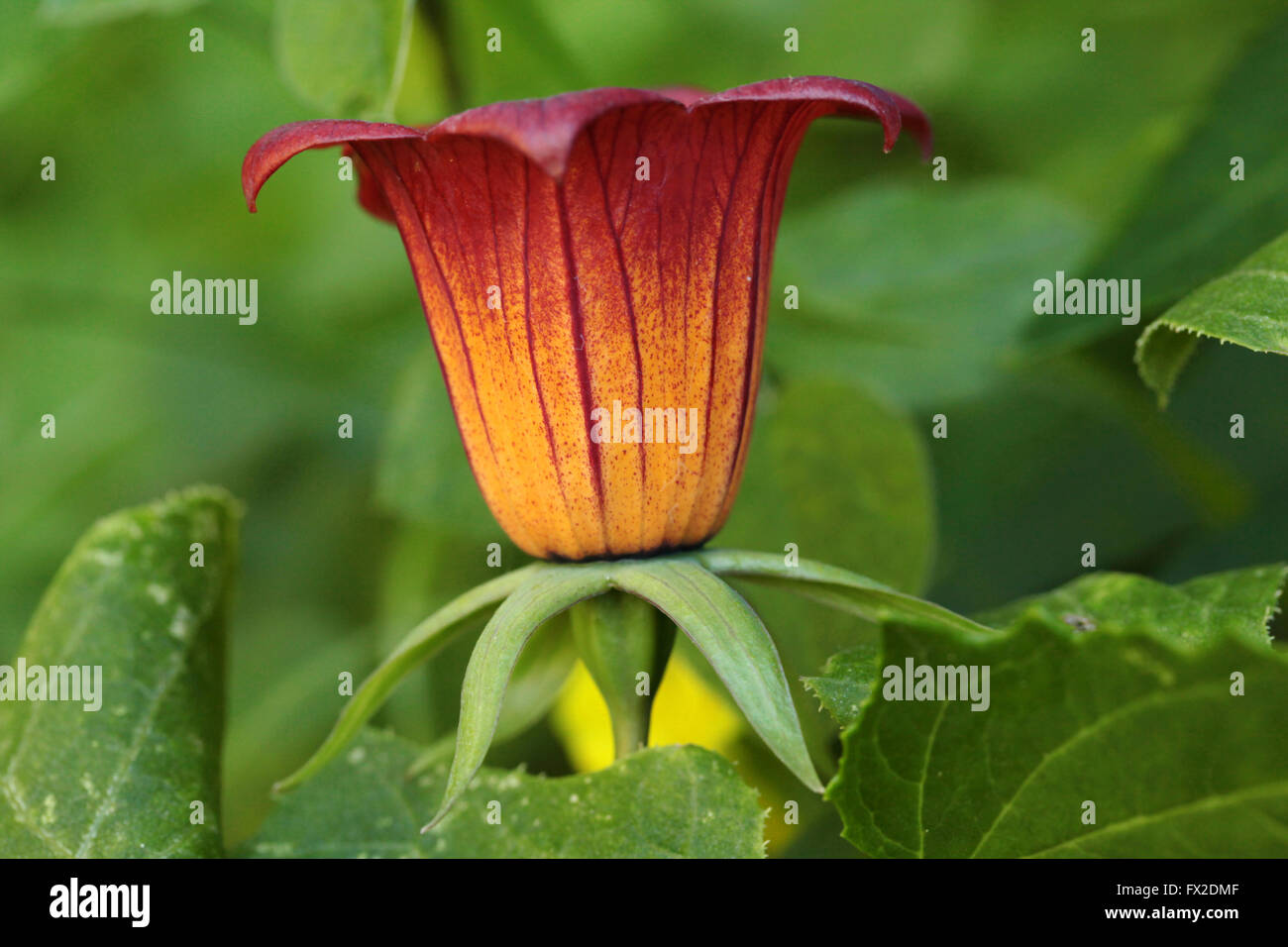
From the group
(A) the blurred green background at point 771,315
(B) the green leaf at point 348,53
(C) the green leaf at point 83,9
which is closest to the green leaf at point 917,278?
(A) the blurred green background at point 771,315

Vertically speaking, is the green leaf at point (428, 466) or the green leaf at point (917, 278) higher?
the green leaf at point (917, 278)

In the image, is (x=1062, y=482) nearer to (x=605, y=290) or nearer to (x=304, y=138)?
(x=605, y=290)

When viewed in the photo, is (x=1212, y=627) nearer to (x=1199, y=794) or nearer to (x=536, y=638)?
(x=1199, y=794)

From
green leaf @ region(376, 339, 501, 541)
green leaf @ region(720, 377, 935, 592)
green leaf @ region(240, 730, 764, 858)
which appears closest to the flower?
green leaf @ region(240, 730, 764, 858)

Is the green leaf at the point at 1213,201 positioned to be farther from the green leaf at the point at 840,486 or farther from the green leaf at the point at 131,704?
the green leaf at the point at 131,704

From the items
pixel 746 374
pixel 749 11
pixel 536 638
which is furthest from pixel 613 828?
pixel 749 11

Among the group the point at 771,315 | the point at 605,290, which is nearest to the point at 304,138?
the point at 605,290
